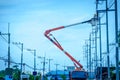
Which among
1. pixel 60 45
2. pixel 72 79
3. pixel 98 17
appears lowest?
pixel 72 79

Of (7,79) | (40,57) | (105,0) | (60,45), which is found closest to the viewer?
(105,0)

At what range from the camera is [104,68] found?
53.2 m

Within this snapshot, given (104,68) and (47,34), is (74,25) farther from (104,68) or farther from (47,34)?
(104,68)

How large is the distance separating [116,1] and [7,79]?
28.1 m

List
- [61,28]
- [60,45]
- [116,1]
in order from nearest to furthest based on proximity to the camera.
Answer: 1. [116,1]
2. [61,28]
3. [60,45]

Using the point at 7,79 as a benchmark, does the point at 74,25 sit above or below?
above

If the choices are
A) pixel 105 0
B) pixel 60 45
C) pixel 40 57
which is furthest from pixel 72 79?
pixel 40 57

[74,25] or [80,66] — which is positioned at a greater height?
[74,25]

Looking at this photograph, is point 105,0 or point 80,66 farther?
point 80,66

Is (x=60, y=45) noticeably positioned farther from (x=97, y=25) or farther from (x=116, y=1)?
(x=116, y=1)

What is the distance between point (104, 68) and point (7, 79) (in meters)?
15.5

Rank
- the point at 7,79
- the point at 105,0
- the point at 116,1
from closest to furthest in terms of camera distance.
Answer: the point at 116,1, the point at 105,0, the point at 7,79

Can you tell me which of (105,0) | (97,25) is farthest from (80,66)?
(105,0)

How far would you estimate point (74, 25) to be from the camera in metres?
39.7
